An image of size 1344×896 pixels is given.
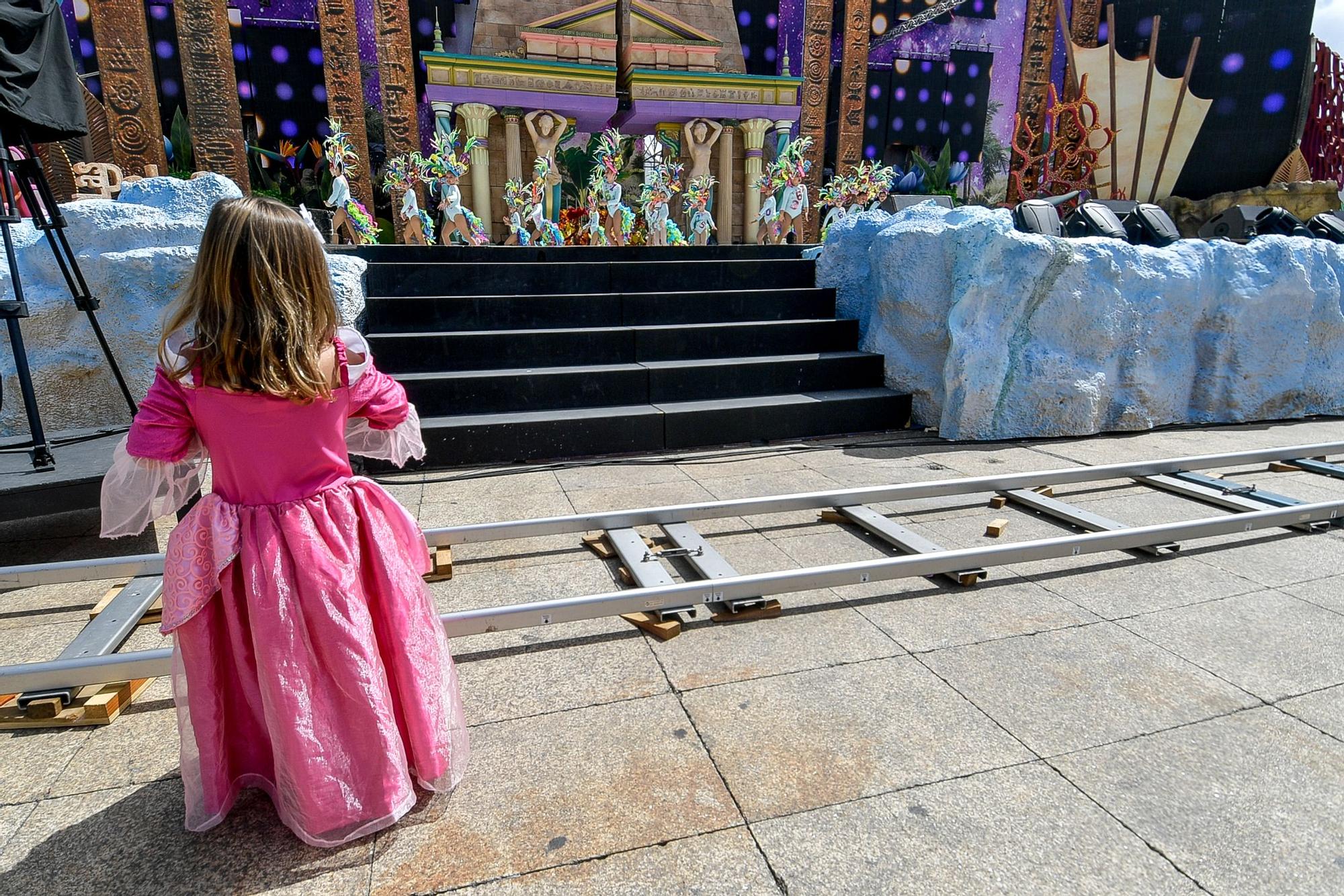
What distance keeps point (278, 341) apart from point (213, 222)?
0.28 m

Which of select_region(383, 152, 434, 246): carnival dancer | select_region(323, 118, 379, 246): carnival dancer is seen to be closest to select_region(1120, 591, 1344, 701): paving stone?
select_region(323, 118, 379, 246): carnival dancer

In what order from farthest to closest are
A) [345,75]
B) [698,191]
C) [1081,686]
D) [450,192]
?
[345,75] < [698,191] < [450,192] < [1081,686]

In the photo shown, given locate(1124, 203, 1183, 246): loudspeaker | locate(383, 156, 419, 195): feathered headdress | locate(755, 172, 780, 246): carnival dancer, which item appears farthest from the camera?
locate(383, 156, 419, 195): feathered headdress

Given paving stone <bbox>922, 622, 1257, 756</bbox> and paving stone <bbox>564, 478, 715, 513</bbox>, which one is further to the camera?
paving stone <bbox>564, 478, 715, 513</bbox>

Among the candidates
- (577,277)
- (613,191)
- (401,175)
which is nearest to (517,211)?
(613,191)

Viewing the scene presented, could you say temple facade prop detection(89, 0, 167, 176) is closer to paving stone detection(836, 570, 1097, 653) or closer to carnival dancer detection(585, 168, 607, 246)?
carnival dancer detection(585, 168, 607, 246)

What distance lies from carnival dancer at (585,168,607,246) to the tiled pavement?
11.4m

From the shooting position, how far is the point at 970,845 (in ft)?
5.73

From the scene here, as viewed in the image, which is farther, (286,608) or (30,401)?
(30,401)

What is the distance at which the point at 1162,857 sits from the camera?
1.70 metres

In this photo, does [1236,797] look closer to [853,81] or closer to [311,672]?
[311,672]

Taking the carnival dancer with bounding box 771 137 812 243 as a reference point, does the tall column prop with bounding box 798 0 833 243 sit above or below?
above

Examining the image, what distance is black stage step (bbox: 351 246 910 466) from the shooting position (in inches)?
219

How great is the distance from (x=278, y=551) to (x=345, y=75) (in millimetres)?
19556
